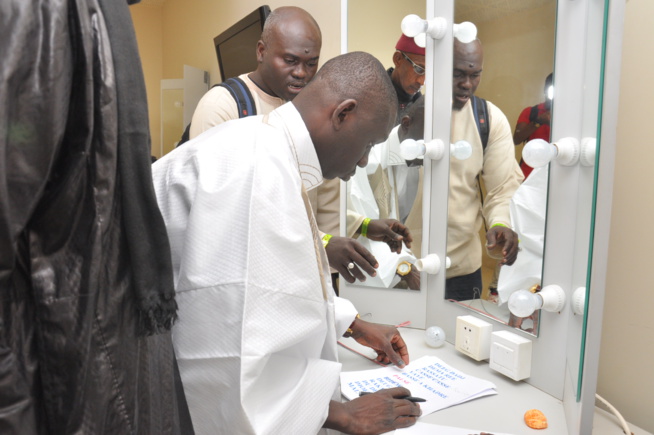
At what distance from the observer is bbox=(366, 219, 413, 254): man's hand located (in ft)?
4.74

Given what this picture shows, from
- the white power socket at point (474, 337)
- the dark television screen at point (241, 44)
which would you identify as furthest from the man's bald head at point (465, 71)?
the dark television screen at point (241, 44)

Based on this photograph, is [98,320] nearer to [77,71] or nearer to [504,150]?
[77,71]

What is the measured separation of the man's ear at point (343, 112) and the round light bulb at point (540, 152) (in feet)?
1.18

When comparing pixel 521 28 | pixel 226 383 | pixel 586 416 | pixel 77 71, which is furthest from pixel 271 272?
pixel 521 28

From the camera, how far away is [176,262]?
2.56 feet

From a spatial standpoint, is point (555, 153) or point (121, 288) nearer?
point (121, 288)

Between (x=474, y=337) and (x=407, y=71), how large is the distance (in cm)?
76

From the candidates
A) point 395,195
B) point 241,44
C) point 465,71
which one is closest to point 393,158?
point 395,195

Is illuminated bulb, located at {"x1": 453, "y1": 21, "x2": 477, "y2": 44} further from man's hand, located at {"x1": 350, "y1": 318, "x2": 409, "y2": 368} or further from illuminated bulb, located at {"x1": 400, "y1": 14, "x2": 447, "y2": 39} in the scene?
man's hand, located at {"x1": 350, "y1": 318, "x2": 409, "y2": 368}

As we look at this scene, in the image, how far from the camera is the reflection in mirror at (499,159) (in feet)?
3.47

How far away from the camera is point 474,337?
1.17 metres

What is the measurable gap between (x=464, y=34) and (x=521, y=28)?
0.19 meters

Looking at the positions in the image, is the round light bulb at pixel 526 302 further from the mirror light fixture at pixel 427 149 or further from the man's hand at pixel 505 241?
the mirror light fixture at pixel 427 149

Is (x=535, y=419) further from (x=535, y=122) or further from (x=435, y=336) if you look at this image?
(x=535, y=122)
